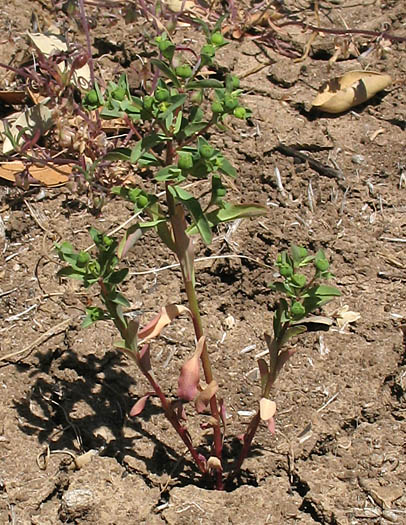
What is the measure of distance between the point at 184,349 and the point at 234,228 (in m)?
0.54

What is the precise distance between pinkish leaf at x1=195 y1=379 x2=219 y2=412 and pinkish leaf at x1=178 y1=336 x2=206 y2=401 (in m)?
0.05

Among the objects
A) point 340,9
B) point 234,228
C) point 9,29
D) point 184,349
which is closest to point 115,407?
point 184,349

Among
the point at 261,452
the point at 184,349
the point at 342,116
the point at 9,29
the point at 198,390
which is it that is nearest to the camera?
the point at 198,390

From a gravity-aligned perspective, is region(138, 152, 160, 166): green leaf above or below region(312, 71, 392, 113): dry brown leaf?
above

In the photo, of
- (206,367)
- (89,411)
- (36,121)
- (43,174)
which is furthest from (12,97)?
(206,367)

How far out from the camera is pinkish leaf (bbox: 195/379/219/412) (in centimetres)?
205

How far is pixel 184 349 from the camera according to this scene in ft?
8.57

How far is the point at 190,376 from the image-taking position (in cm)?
199

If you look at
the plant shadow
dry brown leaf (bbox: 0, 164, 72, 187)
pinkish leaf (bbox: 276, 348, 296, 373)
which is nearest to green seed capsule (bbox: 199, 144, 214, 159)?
pinkish leaf (bbox: 276, 348, 296, 373)

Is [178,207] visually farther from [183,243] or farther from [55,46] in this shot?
[55,46]

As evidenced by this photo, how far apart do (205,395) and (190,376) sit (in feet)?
0.31

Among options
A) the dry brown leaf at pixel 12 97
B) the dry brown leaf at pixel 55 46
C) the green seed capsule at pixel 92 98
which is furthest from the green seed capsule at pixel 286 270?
the dry brown leaf at pixel 12 97

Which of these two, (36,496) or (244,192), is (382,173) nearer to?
(244,192)

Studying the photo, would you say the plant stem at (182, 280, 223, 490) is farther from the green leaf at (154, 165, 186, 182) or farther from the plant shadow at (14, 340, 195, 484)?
the green leaf at (154, 165, 186, 182)
